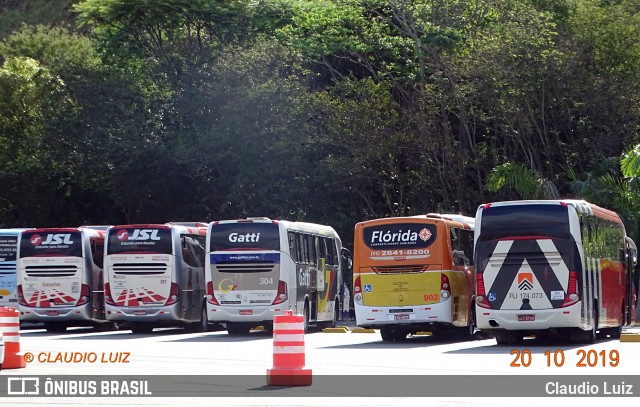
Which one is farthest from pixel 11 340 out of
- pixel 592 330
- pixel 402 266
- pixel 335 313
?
pixel 335 313

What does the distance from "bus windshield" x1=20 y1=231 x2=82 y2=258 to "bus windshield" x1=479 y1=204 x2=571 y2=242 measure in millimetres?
13378

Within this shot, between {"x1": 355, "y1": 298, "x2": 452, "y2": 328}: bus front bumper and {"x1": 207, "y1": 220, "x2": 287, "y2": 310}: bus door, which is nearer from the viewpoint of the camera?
{"x1": 355, "y1": 298, "x2": 452, "y2": 328}: bus front bumper

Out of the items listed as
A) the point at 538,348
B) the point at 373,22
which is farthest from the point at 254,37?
the point at 538,348

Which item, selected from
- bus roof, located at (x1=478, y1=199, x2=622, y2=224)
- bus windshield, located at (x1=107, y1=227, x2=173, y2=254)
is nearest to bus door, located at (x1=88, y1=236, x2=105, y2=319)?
bus windshield, located at (x1=107, y1=227, x2=173, y2=254)

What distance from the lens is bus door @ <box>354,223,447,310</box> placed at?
2716 centimetres

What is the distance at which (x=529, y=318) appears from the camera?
79.8 ft

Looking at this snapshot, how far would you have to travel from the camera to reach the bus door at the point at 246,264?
30.9 metres

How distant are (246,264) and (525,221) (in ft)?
29.1

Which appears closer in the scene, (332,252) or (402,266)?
(402,266)

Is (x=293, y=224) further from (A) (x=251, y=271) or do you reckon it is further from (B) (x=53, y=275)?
(B) (x=53, y=275)

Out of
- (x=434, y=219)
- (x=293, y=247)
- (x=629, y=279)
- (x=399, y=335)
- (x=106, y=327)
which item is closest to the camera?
(x=434, y=219)

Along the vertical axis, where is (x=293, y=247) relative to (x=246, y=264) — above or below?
above

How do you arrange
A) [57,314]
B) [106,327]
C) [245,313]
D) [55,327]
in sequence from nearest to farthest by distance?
[245,313] < [57,314] < [55,327] < [106,327]

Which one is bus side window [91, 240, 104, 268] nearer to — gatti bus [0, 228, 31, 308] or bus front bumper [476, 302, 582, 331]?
gatti bus [0, 228, 31, 308]
